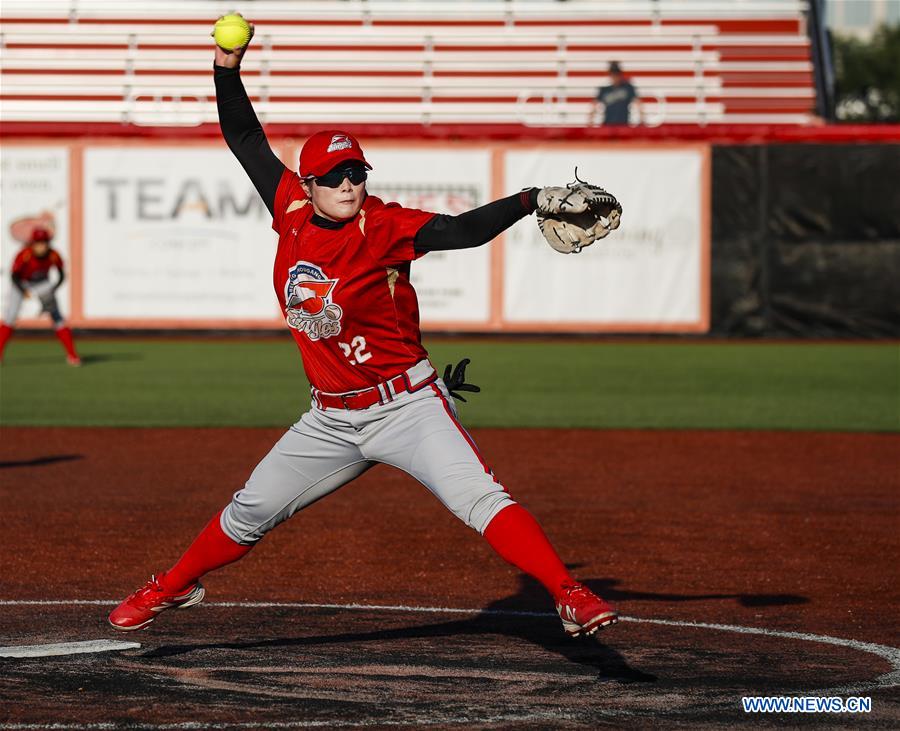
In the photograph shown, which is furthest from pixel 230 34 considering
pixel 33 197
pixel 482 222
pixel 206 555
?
pixel 33 197

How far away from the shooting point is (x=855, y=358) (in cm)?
2172

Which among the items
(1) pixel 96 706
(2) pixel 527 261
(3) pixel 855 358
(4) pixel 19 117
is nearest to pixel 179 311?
(2) pixel 527 261

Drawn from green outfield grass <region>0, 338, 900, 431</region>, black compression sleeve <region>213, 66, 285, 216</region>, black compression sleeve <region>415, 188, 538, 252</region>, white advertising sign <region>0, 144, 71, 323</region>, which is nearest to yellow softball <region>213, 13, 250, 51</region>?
black compression sleeve <region>213, 66, 285, 216</region>

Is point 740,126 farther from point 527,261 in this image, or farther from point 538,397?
point 538,397

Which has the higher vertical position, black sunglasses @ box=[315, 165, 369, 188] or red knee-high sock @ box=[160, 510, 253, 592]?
black sunglasses @ box=[315, 165, 369, 188]

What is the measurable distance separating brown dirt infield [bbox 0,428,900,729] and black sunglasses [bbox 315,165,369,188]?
1738 mm

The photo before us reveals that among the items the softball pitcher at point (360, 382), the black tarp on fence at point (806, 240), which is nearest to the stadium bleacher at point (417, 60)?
the black tarp on fence at point (806, 240)

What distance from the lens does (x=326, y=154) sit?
5.34 metres

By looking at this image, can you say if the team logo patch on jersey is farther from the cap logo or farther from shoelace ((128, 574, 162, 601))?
shoelace ((128, 574, 162, 601))

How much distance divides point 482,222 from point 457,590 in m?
2.73

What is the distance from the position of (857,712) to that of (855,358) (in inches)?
684

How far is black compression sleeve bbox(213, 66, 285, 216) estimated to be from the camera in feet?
19.4

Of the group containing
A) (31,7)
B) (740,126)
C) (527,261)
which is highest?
(31,7)

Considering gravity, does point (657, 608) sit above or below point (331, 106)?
below
